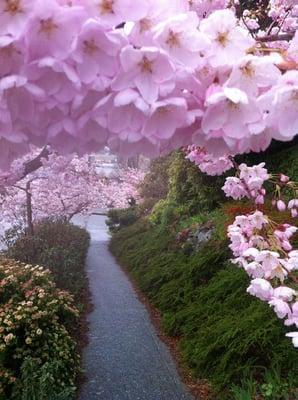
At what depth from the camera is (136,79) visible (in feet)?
2.04

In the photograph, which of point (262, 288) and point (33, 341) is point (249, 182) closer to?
point (262, 288)

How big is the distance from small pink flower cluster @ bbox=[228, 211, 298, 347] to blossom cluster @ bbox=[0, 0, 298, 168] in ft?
4.79

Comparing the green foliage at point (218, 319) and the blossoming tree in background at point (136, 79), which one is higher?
the blossoming tree in background at point (136, 79)

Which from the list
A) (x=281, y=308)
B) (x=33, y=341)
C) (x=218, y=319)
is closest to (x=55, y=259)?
(x=33, y=341)

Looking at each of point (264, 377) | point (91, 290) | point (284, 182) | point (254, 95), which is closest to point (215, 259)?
point (264, 377)

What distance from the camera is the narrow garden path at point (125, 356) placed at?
428 centimetres

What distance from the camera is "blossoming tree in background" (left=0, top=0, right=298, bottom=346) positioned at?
23.6 inches

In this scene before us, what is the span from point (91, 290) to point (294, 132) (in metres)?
8.35

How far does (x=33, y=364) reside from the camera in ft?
12.4

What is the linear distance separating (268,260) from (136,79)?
1.79 meters

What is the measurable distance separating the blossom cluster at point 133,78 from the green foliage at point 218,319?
2842 mm

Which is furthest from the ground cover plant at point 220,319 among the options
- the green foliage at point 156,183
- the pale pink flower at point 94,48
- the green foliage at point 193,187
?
the green foliage at point 156,183

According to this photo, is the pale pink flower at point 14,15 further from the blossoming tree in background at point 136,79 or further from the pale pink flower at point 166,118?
the pale pink flower at point 166,118

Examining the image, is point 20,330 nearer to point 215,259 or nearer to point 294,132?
point 215,259
